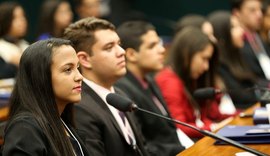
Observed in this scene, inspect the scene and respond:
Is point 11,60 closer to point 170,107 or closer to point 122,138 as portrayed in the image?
point 170,107

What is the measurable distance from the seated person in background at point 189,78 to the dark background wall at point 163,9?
18.1ft

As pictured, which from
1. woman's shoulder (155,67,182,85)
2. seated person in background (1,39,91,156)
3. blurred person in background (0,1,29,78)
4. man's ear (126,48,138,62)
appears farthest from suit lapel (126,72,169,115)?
blurred person in background (0,1,29,78)

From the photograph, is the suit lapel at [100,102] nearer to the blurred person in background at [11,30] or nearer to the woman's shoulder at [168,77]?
the woman's shoulder at [168,77]

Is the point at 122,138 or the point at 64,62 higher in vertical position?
the point at 64,62

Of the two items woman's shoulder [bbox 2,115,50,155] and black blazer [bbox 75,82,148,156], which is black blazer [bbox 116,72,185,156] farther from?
woman's shoulder [bbox 2,115,50,155]

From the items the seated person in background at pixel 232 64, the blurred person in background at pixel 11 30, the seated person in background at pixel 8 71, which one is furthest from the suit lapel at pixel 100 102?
the blurred person in background at pixel 11 30

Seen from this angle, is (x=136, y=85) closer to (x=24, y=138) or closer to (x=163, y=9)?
(x=24, y=138)

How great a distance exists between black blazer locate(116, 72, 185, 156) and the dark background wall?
607 centimetres

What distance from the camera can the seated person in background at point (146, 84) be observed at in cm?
338

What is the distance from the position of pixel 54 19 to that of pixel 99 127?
12.7 ft

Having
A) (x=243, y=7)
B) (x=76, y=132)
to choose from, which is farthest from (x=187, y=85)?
(x=243, y=7)

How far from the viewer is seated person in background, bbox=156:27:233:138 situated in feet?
12.6

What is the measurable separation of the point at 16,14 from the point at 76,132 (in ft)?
12.6

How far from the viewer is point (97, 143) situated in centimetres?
258
